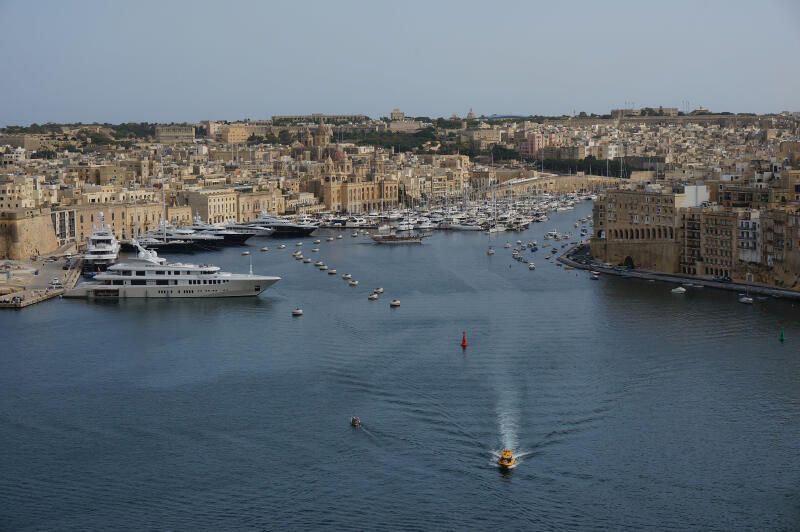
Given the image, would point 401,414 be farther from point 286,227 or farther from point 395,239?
point 286,227

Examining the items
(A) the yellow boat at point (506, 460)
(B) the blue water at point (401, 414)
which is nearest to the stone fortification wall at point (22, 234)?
(B) the blue water at point (401, 414)

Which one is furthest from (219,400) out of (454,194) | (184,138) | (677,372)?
(184,138)

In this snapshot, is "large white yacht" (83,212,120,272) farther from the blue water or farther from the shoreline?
the shoreline

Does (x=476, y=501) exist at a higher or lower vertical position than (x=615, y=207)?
lower

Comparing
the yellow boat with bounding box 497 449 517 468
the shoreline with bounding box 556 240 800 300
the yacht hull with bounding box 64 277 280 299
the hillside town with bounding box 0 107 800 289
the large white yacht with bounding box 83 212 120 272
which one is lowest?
the yellow boat with bounding box 497 449 517 468

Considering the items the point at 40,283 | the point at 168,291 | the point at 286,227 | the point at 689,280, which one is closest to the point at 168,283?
the point at 168,291

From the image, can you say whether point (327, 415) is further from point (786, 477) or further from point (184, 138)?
point (184, 138)

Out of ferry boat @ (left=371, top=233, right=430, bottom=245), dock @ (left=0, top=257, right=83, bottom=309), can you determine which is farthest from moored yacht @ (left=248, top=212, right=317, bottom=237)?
dock @ (left=0, top=257, right=83, bottom=309)
